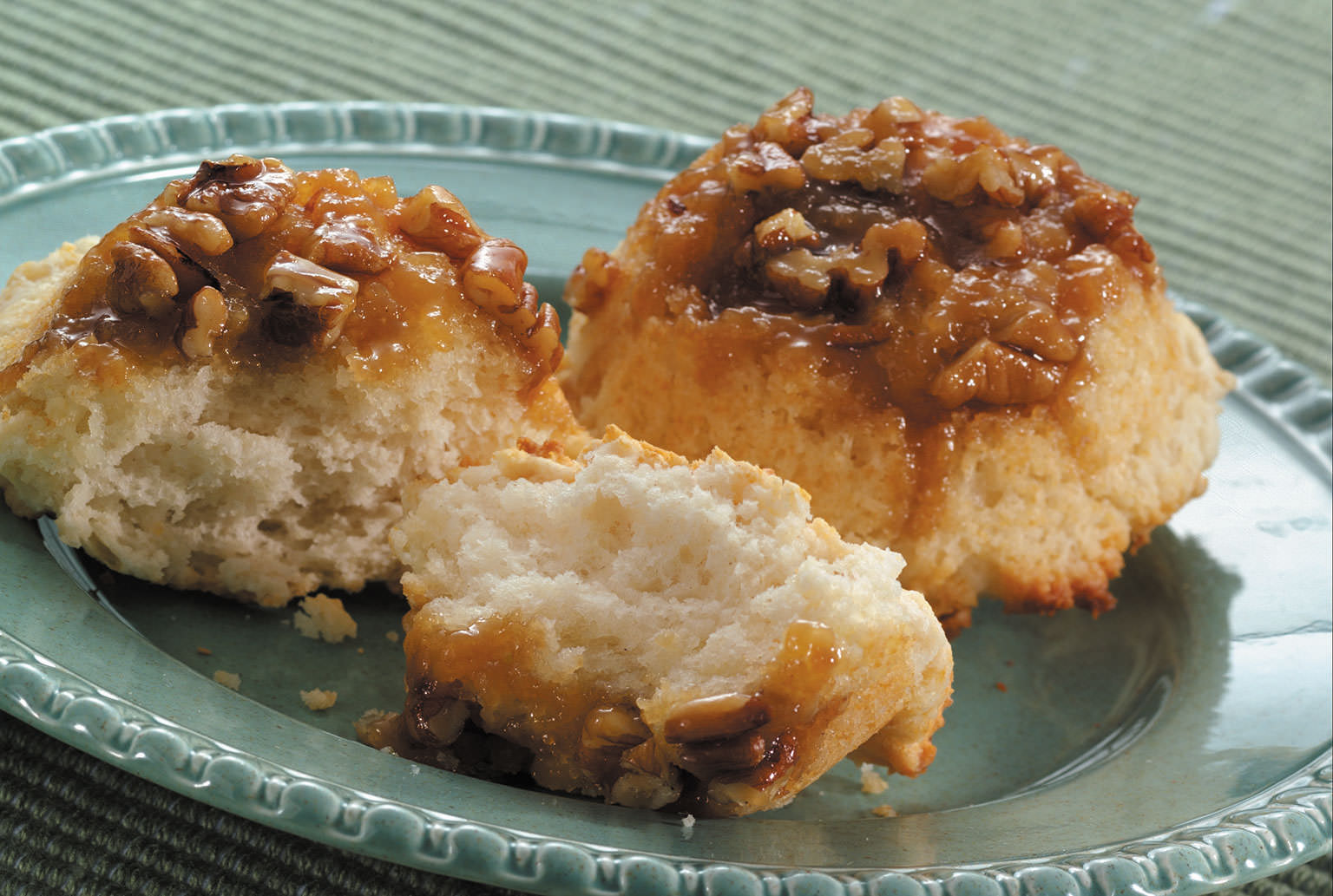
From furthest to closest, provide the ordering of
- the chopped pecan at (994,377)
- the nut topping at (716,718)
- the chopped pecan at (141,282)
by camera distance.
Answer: the chopped pecan at (994,377) < the chopped pecan at (141,282) < the nut topping at (716,718)

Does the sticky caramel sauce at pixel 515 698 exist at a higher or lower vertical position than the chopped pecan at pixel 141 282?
lower

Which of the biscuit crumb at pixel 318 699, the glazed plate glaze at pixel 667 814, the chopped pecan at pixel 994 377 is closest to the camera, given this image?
the glazed plate glaze at pixel 667 814

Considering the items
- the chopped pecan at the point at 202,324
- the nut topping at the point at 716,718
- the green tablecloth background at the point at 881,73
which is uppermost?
the chopped pecan at the point at 202,324

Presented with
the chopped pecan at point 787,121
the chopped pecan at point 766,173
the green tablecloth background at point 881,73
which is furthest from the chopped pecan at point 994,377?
the green tablecloth background at point 881,73

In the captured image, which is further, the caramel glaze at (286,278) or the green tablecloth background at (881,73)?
the green tablecloth background at (881,73)

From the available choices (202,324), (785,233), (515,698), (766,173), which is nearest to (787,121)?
(766,173)

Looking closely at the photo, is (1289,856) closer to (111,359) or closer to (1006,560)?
(1006,560)

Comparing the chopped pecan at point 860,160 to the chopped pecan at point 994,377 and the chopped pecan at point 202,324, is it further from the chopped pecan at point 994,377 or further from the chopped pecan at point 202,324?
the chopped pecan at point 202,324
